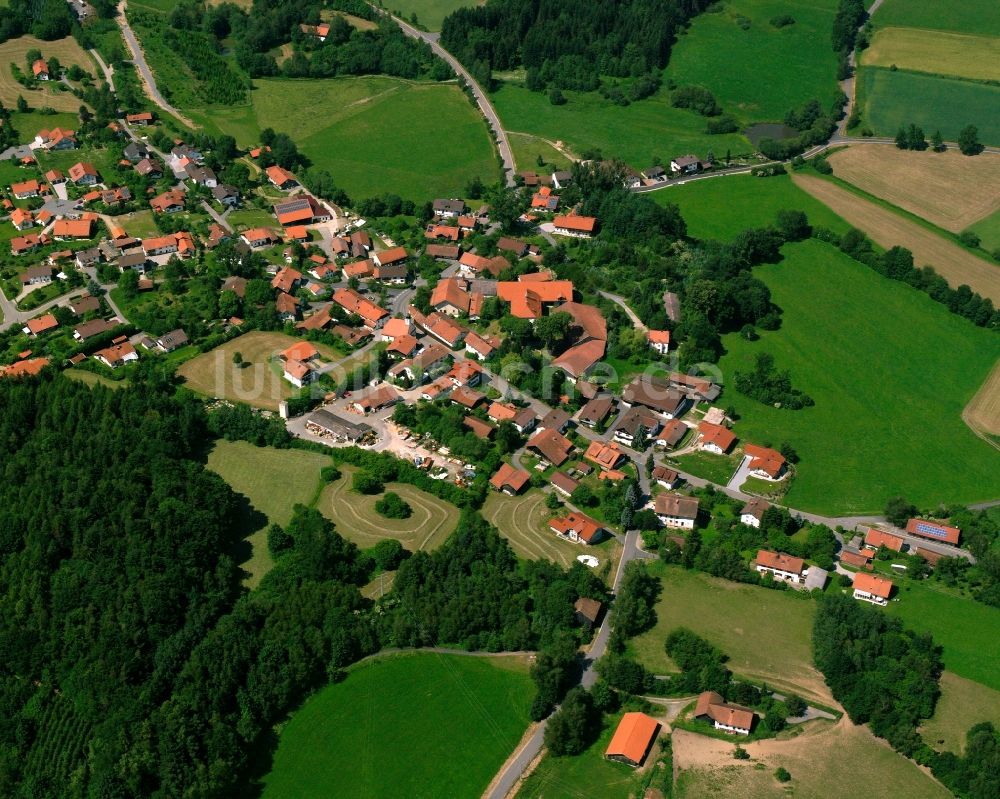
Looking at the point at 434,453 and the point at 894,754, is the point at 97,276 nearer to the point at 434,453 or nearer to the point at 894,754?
the point at 434,453

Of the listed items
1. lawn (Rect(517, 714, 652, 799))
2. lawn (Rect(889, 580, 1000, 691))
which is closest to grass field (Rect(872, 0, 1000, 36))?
lawn (Rect(889, 580, 1000, 691))

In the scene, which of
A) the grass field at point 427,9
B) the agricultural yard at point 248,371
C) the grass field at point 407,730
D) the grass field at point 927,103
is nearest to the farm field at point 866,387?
the grass field at point 407,730

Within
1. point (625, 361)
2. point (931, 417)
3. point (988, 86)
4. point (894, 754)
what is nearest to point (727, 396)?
point (625, 361)

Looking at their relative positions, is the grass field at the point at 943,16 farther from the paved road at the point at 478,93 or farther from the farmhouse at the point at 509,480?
the farmhouse at the point at 509,480

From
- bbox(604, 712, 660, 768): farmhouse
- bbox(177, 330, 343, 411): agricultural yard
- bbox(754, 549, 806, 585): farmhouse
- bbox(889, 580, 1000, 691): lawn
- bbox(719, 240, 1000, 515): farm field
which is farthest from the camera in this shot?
bbox(177, 330, 343, 411): agricultural yard

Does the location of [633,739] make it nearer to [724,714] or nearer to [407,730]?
[724,714]

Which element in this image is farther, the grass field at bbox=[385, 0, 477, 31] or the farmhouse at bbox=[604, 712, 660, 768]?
the grass field at bbox=[385, 0, 477, 31]

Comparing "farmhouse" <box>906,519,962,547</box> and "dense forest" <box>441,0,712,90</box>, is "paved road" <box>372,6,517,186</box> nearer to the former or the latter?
"dense forest" <box>441,0,712,90</box>
